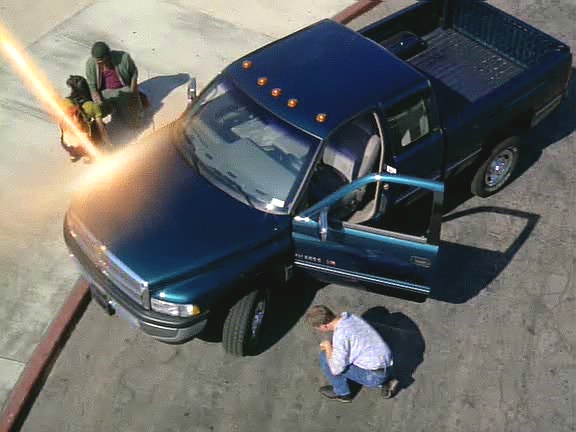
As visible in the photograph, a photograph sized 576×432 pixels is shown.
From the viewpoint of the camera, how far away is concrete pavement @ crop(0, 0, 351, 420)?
27.7 ft

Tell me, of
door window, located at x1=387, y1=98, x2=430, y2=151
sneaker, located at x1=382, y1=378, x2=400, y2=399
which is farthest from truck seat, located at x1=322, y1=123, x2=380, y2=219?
sneaker, located at x1=382, y1=378, x2=400, y2=399

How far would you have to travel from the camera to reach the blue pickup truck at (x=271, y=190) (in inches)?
286

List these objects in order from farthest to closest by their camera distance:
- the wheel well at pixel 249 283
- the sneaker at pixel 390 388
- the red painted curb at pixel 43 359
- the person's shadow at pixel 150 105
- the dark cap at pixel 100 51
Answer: the person's shadow at pixel 150 105, the dark cap at pixel 100 51, the sneaker at pixel 390 388, the red painted curb at pixel 43 359, the wheel well at pixel 249 283

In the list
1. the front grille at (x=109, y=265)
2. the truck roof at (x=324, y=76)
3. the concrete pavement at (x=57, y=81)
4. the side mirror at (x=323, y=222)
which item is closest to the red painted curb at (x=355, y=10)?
the concrete pavement at (x=57, y=81)

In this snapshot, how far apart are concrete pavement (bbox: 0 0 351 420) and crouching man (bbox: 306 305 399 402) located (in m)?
2.97

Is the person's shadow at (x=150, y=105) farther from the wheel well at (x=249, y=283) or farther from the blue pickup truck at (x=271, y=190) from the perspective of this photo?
the wheel well at (x=249, y=283)

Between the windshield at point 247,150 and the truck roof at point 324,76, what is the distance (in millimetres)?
147

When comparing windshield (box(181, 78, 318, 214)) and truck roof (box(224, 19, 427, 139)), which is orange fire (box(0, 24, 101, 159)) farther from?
truck roof (box(224, 19, 427, 139))

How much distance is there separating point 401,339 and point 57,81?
19.4 feet

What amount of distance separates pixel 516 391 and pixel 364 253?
2072 mm

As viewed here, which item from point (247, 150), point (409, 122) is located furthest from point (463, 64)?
point (247, 150)

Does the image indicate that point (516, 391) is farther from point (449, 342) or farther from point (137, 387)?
point (137, 387)

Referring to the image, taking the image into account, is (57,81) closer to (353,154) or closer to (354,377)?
(353,154)

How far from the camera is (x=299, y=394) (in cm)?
787
